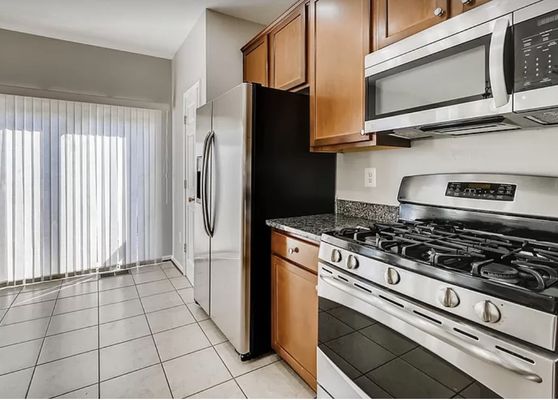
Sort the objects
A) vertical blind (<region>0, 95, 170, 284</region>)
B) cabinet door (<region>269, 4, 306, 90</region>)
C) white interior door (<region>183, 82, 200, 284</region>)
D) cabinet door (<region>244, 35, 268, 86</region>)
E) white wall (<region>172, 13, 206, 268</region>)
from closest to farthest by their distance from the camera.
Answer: cabinet door (<region>269, 4, 306, 90</region>), cabinet door (<region>244, 35, 268, 86</region>), white wall (<region>172, 13, 206, 268</region>), vertical blind (<region>0, 95, 170, 284</region>), white interior door (<region>183, 82, 200, 284</region>)

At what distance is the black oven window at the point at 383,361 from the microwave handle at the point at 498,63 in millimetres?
863

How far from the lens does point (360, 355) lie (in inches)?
48.0

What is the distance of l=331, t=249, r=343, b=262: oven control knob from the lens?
134 centimetres

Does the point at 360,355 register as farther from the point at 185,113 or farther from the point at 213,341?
the point at 185,113

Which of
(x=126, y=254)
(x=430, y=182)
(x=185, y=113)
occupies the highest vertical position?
(x=185, y=113)

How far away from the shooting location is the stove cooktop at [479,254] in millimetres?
796

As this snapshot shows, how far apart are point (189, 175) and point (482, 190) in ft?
8.92

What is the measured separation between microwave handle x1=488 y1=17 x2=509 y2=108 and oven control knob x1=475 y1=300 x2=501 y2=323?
0.67 meters

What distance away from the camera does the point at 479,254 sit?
3.52 feet

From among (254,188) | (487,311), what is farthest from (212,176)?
(487,311)

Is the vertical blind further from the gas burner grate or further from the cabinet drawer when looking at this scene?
the gas burner grate

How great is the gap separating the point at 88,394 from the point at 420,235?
182 centimetres

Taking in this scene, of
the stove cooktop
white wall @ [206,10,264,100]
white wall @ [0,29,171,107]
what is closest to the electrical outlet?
the stove cooktop

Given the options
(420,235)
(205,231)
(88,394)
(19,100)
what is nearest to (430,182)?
(420,235)
